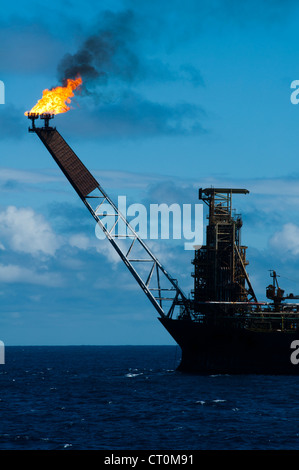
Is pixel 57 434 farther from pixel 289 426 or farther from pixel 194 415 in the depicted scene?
pixel 289 426

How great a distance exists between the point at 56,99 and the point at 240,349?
29.3m

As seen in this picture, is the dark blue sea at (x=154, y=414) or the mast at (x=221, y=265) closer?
the dark blue sea at (x=154, y=414)

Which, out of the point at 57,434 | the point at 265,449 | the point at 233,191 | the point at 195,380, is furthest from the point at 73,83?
the point at 265,449

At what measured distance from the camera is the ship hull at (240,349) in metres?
77.1

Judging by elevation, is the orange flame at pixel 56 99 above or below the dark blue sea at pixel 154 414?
above

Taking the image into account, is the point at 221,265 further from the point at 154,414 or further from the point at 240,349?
the point at 154,414

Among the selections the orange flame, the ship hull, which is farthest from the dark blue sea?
the orange flame

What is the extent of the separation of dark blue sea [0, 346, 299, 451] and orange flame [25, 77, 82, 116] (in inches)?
1018

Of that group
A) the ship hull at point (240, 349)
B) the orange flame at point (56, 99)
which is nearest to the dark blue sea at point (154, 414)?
the ship hull at point (240, 349)

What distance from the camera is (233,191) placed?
85.2 metres

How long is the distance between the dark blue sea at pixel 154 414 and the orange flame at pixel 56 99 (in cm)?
2587

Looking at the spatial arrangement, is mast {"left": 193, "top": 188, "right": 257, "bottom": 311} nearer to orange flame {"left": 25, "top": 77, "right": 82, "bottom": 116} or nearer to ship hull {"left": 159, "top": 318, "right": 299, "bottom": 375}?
ship hull {"left": 159, "top": 318, "right": 299, "bottom": 375}

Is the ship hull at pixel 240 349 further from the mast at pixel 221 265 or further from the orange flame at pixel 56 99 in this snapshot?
the orange flame at pixel 56 99

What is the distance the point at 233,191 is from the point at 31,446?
47.1 metres
